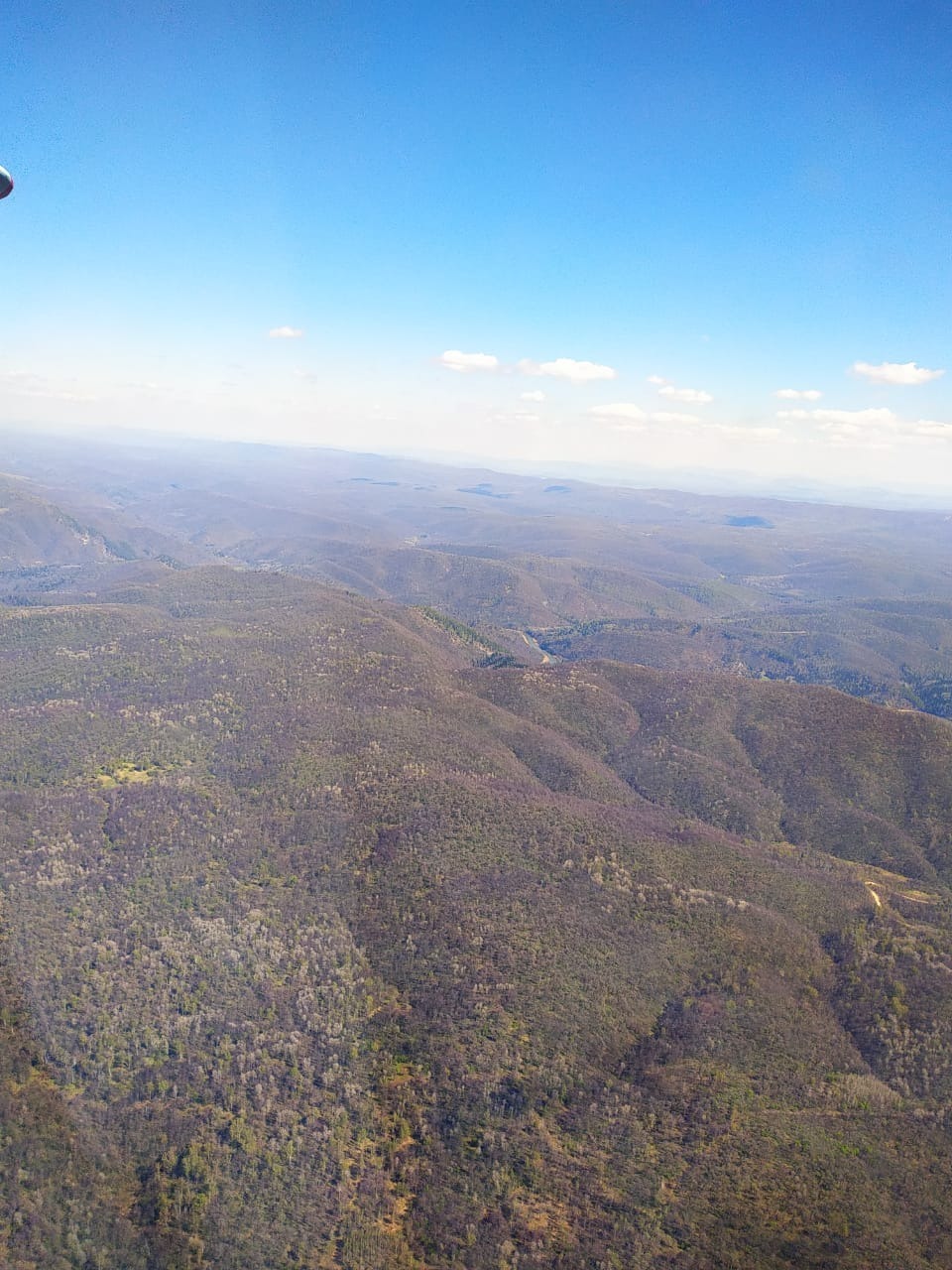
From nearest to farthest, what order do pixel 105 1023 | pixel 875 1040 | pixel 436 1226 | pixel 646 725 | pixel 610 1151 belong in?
pixel 436 1226
pixel 610 1151
pixel 105 1023
pixel 875 1040
pixel 646 725

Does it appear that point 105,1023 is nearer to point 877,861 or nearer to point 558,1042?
point 558,1042

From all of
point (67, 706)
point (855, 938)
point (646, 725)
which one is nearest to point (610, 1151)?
point (855, 938)

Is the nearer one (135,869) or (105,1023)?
(105,1023)

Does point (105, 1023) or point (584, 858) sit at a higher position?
point (584, 858)

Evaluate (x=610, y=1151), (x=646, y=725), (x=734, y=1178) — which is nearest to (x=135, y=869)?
(x=610, y=1151)

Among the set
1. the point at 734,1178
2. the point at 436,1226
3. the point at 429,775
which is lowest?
the point at 436,1226

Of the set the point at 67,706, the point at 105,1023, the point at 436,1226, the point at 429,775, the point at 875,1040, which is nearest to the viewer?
the point at 436,1226
